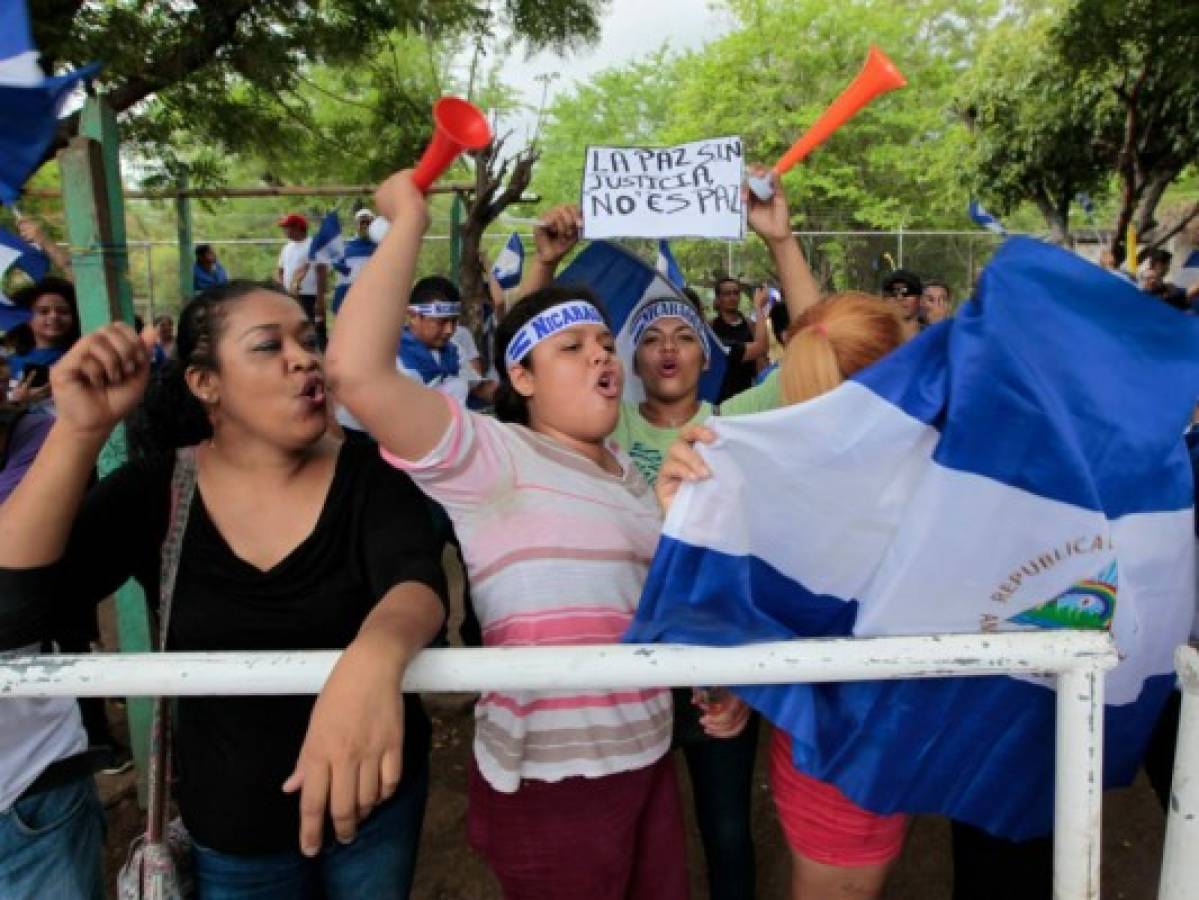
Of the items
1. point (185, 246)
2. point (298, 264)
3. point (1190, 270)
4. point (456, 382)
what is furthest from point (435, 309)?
point (1190, 270)

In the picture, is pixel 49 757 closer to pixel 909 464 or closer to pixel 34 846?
pixel 34 846

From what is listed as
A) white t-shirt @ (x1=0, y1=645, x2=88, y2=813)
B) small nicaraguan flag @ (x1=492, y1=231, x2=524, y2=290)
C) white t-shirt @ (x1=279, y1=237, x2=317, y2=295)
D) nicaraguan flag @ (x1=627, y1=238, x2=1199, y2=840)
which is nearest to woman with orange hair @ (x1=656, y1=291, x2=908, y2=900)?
nicaraguan flag @ (x1=627, y1=238, x2=1199, y2=840)

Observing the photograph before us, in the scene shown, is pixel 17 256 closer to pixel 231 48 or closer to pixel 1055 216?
pixel 231 48

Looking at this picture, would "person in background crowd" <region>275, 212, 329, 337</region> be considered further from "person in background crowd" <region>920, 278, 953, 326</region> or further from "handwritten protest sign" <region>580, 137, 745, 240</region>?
"handwritten protest sign" <region>580, 137, 745, 240</region>

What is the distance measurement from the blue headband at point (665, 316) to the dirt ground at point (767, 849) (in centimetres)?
166

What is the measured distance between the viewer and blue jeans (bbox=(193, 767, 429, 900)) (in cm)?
146

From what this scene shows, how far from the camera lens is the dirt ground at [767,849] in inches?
106

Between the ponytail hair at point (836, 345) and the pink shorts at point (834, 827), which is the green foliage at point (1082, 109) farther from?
the pink shorts at point (834, 827)

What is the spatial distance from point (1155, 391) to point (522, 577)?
1.02m

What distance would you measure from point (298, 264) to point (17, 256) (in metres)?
7.29

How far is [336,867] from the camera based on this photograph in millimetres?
1500

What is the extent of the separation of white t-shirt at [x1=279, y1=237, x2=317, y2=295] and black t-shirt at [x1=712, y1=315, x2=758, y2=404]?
4470mm

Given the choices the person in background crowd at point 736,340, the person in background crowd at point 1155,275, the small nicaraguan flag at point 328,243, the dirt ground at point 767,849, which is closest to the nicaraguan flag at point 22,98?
the dirt ground at point 767,849

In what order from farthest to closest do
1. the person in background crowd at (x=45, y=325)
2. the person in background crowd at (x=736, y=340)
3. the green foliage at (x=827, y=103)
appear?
the green foliage at (x=827, y=103) < the person in background crowd at (x=736, y=340) < the person in background crowd at (x=45, y=325)
